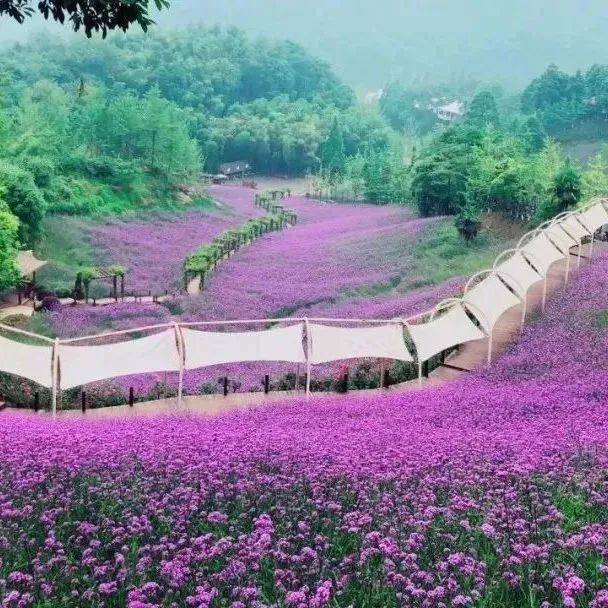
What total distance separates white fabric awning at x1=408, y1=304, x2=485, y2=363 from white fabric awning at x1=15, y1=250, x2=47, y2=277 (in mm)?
21450

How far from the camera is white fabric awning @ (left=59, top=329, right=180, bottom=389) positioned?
15.6 metres

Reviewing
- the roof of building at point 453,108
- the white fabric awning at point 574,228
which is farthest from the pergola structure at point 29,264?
the roof of building at point 453,108

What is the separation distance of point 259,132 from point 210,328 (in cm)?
8993

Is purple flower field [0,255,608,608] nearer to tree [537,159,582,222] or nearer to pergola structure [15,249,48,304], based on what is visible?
pergola structure [15,249,48,304]

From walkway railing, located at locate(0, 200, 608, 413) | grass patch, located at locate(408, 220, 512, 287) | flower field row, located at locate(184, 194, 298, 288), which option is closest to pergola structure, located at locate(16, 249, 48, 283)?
flower field row, located at locate(184, 194, 298, 288)

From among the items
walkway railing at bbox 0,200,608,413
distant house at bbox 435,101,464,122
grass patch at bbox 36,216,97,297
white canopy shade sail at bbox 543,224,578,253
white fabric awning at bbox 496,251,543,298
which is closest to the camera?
walkway railing at bbox 0,200,608,413

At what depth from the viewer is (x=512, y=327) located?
22.8 m

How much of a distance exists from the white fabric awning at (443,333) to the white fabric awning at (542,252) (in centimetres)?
564

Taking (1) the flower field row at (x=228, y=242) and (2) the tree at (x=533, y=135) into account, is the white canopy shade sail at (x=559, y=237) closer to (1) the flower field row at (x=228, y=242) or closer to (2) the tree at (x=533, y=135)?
(1) the flower field row at (x=228, y=242)

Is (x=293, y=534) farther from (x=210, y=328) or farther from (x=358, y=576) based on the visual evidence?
(x=210, y=328)

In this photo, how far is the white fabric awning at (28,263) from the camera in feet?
114

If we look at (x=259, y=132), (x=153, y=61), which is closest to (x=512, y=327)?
(x=259, y=132)

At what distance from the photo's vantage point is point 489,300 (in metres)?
20.7

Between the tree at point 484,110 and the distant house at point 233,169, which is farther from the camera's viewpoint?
the tree at point 484,110
